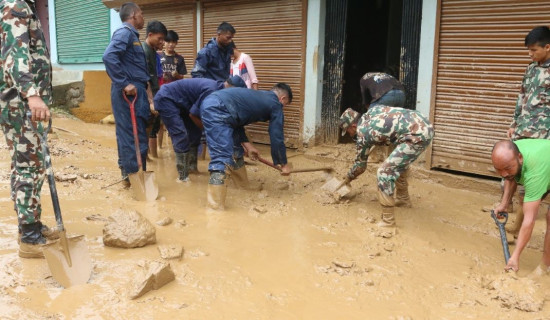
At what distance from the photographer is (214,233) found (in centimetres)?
372

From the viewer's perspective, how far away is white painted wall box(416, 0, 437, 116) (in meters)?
5.16

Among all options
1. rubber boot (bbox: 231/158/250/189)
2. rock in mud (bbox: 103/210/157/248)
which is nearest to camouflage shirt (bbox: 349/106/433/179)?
rubber boot (bbox: 231/158/250/189)

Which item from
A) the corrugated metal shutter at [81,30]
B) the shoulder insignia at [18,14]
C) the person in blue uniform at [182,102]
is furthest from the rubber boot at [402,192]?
the corrugated metal shutter at [81,30]

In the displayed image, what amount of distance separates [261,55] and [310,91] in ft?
3.60

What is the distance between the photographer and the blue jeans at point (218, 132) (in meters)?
4.35

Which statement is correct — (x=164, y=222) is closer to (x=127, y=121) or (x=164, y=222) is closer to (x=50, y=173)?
(x=50, y=173)

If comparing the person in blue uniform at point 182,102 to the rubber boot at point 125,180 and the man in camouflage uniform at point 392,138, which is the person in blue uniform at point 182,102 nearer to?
the rubber boot at point 125,180

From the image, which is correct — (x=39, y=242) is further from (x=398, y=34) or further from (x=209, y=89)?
(x=398, y=34)

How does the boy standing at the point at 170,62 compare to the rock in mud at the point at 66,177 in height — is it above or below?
above

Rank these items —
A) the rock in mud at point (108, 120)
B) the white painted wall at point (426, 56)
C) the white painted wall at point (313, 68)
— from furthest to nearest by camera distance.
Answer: the rock in mud at point (108, 120)
the white painted wall at point (313, 68)
the white painted wall at point (426, 56)

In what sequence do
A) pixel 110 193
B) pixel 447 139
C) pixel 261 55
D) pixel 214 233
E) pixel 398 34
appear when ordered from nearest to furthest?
pixel 214 233 → pixel 110 193 → pixel 447 139 → pixel 261 55 → pixel 398 34

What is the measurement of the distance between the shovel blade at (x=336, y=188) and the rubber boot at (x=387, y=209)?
0.63 metres

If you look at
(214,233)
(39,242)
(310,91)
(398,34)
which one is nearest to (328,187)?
(214,233)

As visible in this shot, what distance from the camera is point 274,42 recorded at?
6809 millimetres
